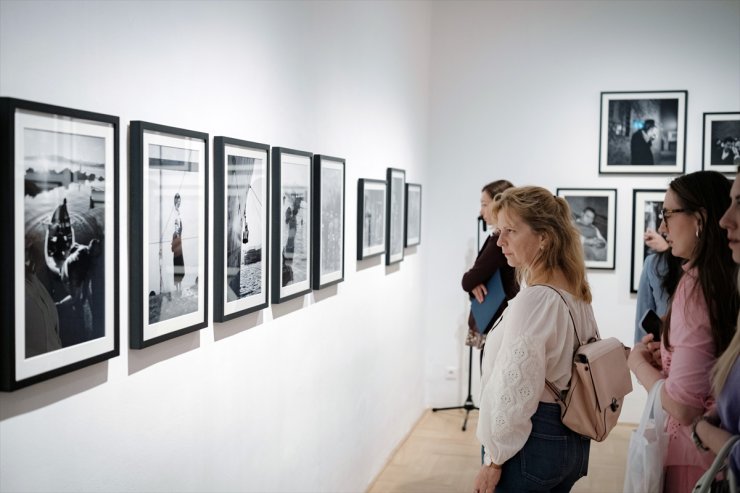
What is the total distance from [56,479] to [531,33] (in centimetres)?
546

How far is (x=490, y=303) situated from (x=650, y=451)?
227 cm

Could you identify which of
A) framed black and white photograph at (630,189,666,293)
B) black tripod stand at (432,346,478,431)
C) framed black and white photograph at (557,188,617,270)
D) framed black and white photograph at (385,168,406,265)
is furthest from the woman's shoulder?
framed black and white photograph at (630,189,666,293)

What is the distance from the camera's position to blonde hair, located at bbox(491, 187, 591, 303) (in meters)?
2.40

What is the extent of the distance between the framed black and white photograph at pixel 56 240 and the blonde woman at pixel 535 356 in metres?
1.12

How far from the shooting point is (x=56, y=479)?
Result: 1.72m

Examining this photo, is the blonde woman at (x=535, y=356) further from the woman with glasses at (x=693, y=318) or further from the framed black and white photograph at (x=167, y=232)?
the framed black and white photograph at (x=167, y=232)

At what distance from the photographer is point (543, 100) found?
6.24m

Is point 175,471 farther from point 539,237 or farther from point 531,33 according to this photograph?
point 531,33

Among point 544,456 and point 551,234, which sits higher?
point 551,234

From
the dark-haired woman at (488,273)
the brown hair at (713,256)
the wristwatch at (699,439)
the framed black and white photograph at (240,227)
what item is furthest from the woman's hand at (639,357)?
the dark-haired woman at (488,273)

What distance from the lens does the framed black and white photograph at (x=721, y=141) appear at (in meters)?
5.93

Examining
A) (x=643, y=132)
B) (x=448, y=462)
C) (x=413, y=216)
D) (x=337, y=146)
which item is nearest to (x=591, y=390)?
(x=337, y=146)

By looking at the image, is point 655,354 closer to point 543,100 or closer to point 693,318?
point 693,318

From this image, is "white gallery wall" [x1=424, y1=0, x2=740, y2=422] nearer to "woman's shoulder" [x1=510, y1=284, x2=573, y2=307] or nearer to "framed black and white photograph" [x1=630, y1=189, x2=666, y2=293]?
"framed black and white photograph" [x1=630, y1=189, x2=666, y2=293]
